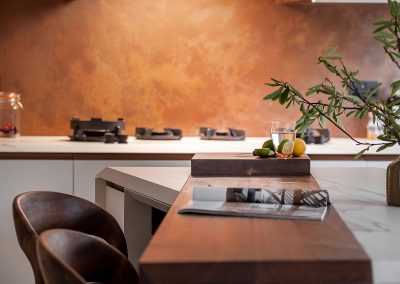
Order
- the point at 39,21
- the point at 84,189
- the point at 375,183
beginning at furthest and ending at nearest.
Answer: the point at 39,21
the point at 84,189
the point at 375,183

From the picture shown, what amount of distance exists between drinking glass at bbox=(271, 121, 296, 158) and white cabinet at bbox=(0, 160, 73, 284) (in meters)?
1.17

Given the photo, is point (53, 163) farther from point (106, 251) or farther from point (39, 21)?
point (106, 251)

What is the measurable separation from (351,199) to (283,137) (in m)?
0.55

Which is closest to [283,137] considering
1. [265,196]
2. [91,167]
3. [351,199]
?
[351,199]

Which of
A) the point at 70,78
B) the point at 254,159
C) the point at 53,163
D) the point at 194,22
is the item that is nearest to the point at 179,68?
the point at 194,22

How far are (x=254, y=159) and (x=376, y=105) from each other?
1.68 feet

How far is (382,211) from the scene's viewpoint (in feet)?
4.91

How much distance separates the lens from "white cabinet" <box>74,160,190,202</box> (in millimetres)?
2928

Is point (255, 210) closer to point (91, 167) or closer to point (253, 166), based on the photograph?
point (253, 166)

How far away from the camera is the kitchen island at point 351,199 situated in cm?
106

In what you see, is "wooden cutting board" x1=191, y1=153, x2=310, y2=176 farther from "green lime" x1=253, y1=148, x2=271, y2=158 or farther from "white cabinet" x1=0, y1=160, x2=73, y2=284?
"white cabinet" x1=0, y1=160, x2=73, y2=284

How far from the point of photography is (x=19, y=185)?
9.66 feet

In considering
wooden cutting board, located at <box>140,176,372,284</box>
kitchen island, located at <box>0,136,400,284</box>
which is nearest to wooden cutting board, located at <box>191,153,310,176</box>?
wooden cutting board, located at <box>140,176,372,284</box>

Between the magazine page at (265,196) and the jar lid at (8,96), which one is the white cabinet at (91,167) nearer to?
the jar lid at (8,96)
